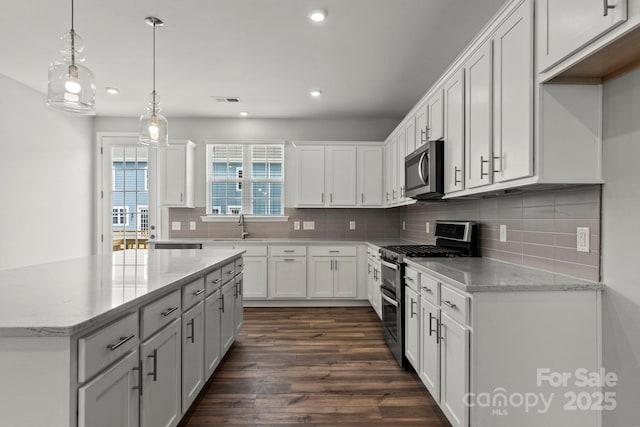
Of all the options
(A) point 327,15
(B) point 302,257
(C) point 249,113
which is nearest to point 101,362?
(A) point 327,15

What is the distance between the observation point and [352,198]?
5082mm

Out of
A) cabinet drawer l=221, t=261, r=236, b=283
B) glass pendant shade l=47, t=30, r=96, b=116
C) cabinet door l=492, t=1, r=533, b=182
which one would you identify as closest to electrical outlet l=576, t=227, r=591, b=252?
cabinet door l=492, t=1, r=533, b=182

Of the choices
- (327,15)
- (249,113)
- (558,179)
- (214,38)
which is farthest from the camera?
(249,113)

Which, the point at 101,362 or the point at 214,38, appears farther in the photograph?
the point at 214,38

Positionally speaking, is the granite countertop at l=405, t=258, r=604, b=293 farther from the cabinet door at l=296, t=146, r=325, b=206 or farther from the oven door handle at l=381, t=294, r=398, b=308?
the cabinet door at l=296, t=146, r=325, b=206

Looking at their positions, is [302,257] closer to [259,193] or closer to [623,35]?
[259,193]

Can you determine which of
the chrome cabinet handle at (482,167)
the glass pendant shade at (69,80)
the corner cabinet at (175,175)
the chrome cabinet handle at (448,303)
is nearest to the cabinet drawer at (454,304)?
the chrome cabinet handle at (448,303)

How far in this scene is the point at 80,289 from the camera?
1552 mm

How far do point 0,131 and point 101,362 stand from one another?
4167 mm

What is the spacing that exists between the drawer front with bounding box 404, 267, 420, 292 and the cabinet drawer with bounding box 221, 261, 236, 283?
1442mm

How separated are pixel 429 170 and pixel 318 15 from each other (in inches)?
57.6

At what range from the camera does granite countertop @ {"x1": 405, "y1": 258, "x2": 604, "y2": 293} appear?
1.67 metres

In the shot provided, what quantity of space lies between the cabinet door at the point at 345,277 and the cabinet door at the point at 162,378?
3.02m

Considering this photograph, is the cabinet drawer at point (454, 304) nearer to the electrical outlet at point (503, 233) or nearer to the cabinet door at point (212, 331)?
the electrical outlet at point (503, 233)
